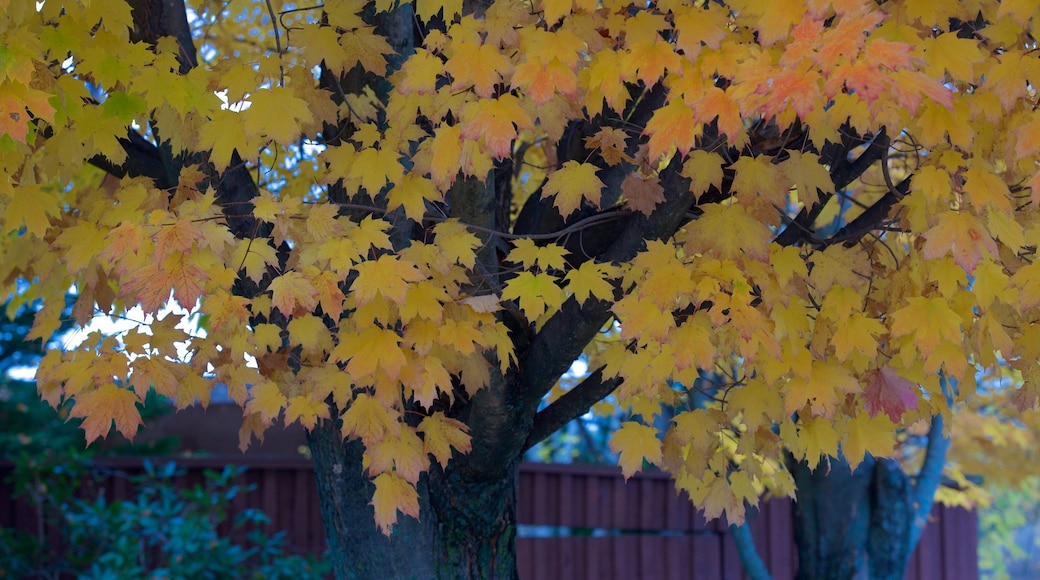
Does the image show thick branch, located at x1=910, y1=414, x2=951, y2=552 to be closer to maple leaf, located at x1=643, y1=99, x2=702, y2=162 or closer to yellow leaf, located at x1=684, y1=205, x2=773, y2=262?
yellow leaf, located at x1=684, y1=205, x2=773, y2=262

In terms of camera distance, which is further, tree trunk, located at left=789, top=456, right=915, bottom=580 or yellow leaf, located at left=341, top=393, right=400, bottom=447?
tree trunk, located at left=789, top=456, right=915, bottom=580

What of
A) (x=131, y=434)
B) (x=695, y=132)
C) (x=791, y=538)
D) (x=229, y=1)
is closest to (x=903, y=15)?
(x=695, y=132)

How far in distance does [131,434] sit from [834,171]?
257 cm

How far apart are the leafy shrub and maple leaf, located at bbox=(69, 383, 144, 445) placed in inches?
134

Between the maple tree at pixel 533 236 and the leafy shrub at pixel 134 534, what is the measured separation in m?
2.80

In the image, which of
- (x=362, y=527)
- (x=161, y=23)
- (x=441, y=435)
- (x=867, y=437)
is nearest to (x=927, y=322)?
(x=867, y=437)

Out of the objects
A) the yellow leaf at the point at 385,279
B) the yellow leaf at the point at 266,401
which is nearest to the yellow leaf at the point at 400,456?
the yellow leaf at the point at 266,401

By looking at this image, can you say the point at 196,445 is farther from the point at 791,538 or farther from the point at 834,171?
the point at 834,171

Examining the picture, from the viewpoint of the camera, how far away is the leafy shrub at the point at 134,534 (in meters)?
6.02

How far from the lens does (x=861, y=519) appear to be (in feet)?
20.8

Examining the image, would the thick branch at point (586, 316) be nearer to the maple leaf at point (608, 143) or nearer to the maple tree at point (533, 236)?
the maple tree at point (533, 236)

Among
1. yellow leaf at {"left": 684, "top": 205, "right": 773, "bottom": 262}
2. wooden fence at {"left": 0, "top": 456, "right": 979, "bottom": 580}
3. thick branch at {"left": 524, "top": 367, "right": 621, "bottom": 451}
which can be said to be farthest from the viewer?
wooden fence at {"left": 0, "top": 456, "right": 979, "bottom": 580}

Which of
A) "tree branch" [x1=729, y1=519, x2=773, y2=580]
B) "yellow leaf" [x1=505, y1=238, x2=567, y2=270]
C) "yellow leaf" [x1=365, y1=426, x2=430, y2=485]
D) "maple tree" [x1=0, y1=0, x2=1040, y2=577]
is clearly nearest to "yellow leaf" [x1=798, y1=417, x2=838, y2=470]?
"maple tree" [x1=0, y1=0, x2=1040, y2=577]

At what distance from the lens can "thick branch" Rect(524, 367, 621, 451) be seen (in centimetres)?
372
